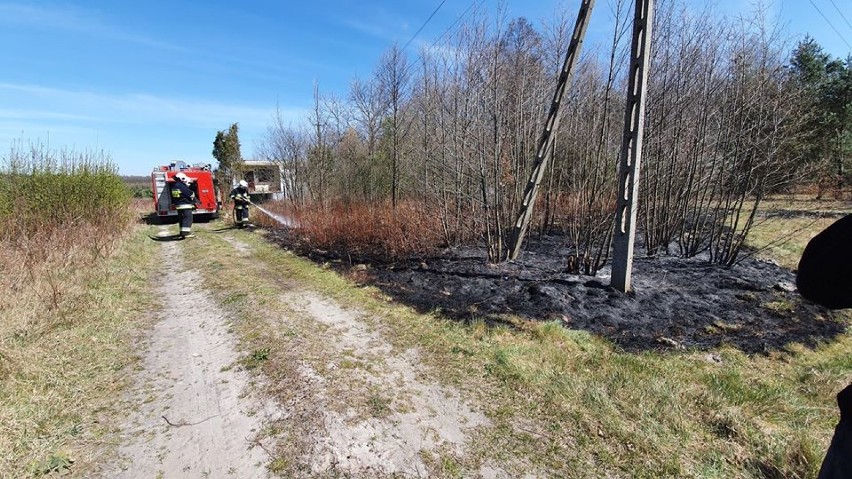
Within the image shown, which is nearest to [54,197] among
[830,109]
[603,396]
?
[603,396]

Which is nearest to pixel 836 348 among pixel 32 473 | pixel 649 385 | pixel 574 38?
pixel 649 385

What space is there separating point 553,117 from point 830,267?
662cm

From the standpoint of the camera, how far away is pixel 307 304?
6.07m

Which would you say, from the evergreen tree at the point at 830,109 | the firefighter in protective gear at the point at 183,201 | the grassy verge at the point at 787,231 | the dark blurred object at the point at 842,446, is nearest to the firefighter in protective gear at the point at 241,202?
the firefighter in protective gear at the point at 183,201

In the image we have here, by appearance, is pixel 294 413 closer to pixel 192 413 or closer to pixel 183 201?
pixel 192 413

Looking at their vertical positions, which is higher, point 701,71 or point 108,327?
point 701,71

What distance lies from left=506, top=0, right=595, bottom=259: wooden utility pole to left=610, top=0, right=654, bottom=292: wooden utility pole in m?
0.99

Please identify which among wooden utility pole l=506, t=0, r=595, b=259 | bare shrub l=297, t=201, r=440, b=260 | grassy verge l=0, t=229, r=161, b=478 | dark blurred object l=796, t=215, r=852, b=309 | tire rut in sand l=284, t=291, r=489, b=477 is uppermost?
wooden utility pole l=506, t=0, r=595, b=259

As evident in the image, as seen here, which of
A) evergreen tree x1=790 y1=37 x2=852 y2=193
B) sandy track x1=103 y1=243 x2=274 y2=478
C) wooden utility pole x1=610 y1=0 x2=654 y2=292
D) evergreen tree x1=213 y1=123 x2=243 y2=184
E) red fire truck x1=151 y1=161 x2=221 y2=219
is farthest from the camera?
evergreen tree x1=213 y1=123 x2=243 y2=184

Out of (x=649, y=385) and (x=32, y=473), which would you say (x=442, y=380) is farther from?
(x=32, y=473)

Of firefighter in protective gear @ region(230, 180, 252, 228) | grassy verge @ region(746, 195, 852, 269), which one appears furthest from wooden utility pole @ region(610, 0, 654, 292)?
firefighter in protective gear @ region(230, 180, 252, 228)

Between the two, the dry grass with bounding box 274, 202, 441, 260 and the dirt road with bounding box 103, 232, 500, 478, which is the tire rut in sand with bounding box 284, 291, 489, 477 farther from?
the dry grass with bounding box 274, 202, 441, 260

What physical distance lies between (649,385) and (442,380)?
187 cm

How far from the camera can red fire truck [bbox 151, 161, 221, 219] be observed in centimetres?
1720
